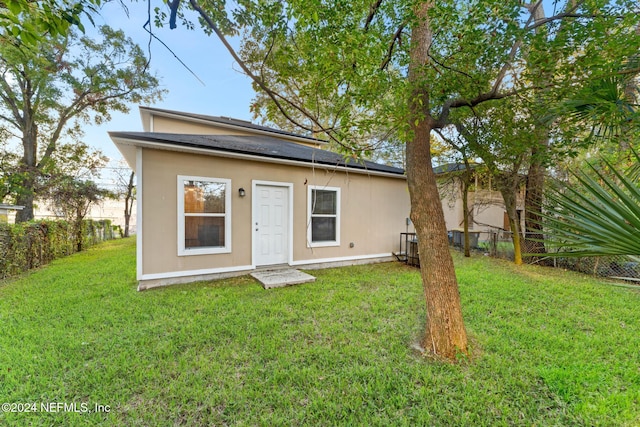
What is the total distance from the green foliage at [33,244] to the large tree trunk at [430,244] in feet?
27.5

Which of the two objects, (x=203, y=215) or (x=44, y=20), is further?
(x=203, y=215)

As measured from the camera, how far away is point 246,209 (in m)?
5.77

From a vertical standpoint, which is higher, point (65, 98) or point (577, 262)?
point (65, 98)

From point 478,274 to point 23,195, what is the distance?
657 inches

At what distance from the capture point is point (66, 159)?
43.4 ft

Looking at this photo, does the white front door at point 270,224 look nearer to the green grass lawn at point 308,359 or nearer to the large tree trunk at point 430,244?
the green grass lawn at point 308,359

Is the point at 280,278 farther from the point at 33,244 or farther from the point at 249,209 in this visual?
the point at 33,244

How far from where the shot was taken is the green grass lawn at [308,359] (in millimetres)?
2008

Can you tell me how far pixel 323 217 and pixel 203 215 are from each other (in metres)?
2.98

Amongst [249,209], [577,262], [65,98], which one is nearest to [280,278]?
[249,209]

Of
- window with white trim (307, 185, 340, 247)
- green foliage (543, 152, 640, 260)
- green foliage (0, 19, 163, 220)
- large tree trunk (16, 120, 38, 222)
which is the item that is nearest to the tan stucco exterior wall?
window with white trim (307, 185, 340, 247)

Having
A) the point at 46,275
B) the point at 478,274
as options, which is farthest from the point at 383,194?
the point at 46,275

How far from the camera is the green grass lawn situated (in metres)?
2.01

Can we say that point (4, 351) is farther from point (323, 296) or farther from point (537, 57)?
point (537, 57)
